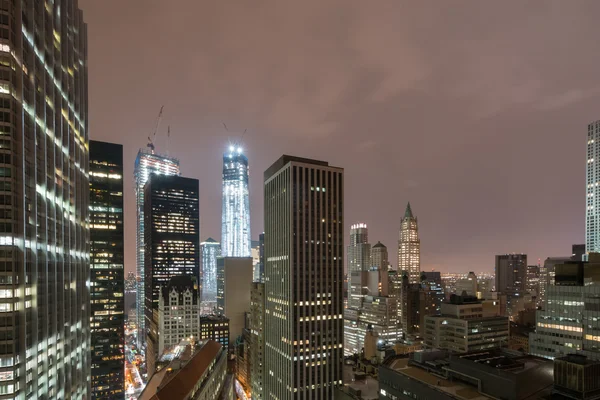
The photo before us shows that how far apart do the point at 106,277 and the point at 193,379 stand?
117413mm

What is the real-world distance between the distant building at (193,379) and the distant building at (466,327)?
108216 mm

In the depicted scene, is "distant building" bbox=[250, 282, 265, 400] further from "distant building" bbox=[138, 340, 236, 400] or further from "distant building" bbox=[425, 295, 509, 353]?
"distant building" bbox=[425, 295, 509, 353]

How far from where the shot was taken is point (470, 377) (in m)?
84.0

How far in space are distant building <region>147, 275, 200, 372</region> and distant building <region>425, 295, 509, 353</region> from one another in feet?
424

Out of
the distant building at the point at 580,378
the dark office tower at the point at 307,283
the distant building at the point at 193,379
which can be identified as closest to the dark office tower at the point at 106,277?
the distant building at the point at 193,379

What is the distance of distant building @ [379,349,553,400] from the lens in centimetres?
7706

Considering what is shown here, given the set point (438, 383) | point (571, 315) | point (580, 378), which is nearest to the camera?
point (580, 378)

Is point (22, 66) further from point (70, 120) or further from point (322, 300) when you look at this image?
point (322, 300)

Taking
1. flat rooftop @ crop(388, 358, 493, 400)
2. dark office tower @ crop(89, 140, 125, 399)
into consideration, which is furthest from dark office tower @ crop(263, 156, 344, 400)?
dark office tower @ crop(89, 140, 125, 399)

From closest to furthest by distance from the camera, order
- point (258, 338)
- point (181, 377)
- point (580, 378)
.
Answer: point (580, 378) < point (181, 377) < point (258, 338)

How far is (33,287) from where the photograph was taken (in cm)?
6153

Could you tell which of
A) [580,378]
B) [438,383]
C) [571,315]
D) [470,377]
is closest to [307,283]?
[438,383]

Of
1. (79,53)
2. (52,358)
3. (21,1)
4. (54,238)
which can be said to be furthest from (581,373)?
(79,53)

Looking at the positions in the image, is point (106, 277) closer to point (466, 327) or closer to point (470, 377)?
point (470, 377)
